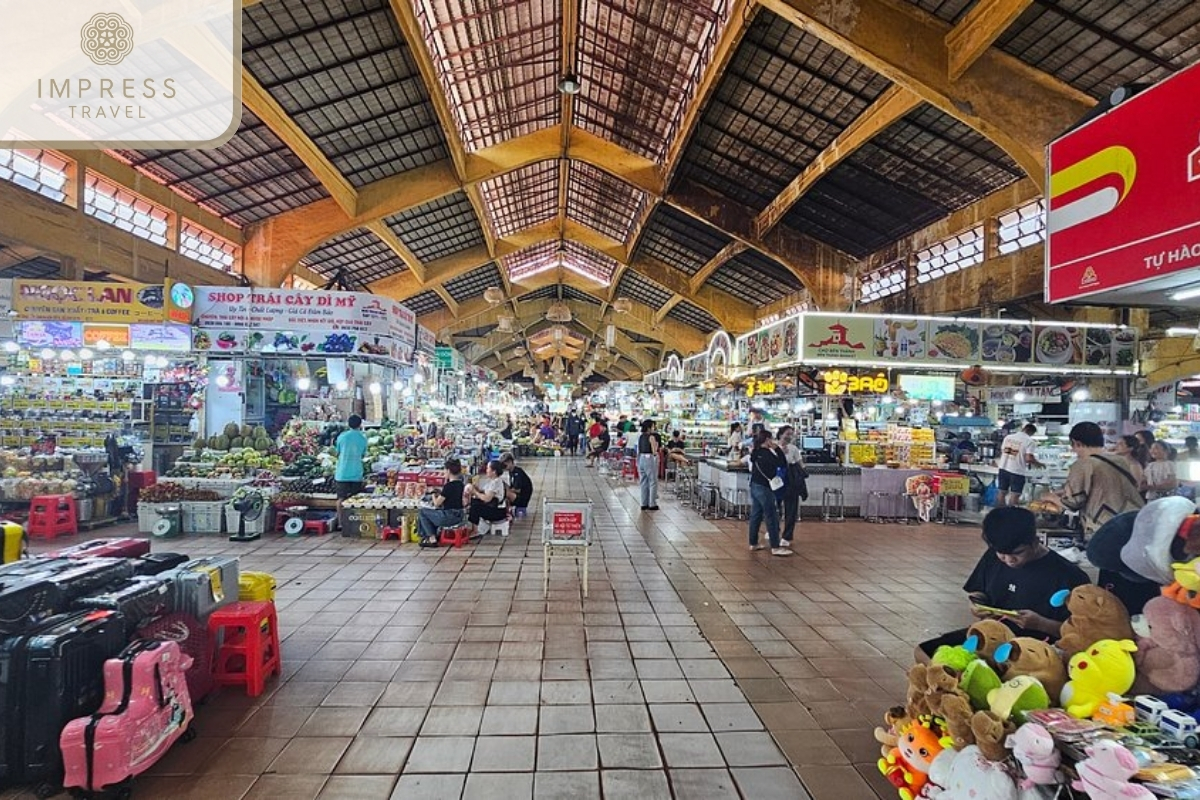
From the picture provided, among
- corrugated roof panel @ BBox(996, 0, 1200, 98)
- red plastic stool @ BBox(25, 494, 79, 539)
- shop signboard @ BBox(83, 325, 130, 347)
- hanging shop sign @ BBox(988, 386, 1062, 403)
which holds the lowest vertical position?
red plastic stool @ BBox(25, 494, 79, 539)

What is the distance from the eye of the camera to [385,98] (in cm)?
1037

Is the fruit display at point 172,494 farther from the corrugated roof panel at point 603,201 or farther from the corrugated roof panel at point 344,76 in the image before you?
the corrugated roof panel at point 603,201

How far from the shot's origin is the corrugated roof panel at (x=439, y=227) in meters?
15.3

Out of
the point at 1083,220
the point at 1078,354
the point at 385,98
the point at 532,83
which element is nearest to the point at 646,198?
the point at 532,83

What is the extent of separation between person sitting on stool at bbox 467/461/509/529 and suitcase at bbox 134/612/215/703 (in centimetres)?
443

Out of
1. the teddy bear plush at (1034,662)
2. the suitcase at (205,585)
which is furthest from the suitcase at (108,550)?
the teddy bear plush at (1034,662)

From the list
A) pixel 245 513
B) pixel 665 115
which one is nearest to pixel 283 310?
pixel 245 513

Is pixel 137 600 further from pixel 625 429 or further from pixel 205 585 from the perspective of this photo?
pixel 625 429

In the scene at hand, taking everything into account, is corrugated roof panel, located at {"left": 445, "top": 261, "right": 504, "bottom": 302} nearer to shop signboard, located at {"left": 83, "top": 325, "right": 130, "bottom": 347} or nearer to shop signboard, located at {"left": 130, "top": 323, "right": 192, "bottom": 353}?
shop signboard, located at {"left": 130, "top": 323, "right": 192, "bottom": 353}

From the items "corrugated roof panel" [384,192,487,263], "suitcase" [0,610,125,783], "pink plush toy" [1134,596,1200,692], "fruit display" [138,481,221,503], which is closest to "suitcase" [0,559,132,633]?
"suitcase" [0,610,125,783]

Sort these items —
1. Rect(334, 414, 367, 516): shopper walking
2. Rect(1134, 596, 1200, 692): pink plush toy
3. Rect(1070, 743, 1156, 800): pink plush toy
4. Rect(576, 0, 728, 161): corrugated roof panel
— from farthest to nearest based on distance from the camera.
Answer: Rect(576, 0, 728, 161): corrugated roof panel, Rect(334, 414, 367, 516): shopper walking, Rect(1134, 596, 1200, 692): pink plush toy, Rect(1070, 743, 1156, 800): pink plush toy

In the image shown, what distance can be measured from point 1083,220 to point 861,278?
42.5ft

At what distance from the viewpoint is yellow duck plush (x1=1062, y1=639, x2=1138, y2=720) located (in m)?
1.89

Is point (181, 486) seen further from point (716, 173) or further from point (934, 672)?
point (716, 173)
